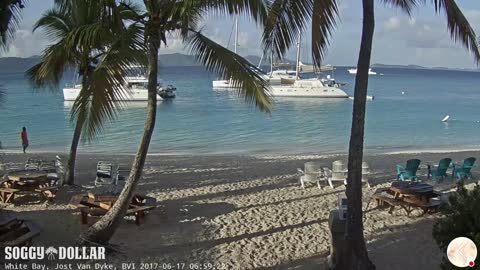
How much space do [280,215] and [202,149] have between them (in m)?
15.7

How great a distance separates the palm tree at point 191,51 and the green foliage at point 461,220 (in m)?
3.20

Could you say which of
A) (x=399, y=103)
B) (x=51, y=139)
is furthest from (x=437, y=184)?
(x=399, y=103)

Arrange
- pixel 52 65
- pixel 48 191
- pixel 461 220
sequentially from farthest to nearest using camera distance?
pixel 48 191, pixel 52 65, pixel 461 220

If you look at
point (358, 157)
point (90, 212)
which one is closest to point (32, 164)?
point (90, 212)

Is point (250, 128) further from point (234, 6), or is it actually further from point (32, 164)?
point (234, 6)

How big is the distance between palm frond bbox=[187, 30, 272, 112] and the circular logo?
3871mm

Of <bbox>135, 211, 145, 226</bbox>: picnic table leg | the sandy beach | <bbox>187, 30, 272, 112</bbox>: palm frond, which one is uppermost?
<bbox>187, 30, 272, 112</bbox>: palm frond

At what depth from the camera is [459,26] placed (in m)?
6.01

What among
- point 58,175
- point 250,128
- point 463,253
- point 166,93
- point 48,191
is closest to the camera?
point 463,253

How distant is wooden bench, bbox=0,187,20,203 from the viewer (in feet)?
31.7

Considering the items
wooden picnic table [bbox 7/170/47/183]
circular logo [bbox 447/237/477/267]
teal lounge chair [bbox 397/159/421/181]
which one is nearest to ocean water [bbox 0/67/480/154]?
wooden picnic table [bbox 7/170/47/183]

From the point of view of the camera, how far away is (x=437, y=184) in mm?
12211

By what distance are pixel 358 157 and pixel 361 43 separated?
1.34 meters

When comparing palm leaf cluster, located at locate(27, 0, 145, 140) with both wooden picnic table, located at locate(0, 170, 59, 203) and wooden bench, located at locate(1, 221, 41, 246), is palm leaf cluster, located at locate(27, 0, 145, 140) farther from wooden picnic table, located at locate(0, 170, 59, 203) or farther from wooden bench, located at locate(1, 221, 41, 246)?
wooden picnic table, located at locate(0, 170, 59, 203)
